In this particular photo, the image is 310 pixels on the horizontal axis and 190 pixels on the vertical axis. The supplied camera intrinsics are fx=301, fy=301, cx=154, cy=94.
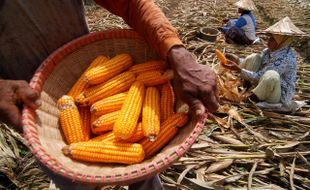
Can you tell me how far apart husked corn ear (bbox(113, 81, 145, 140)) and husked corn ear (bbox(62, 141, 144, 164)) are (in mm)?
110

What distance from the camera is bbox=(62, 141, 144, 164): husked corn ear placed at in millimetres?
1831

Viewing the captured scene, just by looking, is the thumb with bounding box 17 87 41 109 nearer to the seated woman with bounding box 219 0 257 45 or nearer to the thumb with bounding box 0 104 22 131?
the thumb with bounding box 0 104 22 131

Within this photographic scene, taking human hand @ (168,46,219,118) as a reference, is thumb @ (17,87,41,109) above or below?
below

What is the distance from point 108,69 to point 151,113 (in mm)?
505

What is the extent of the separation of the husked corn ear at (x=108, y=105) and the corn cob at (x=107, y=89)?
63 mm

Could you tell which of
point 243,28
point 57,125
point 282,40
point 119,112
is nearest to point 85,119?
point 57,125

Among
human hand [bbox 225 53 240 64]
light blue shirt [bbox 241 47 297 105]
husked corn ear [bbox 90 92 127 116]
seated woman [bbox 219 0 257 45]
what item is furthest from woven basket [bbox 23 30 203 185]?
seated woman [bbox 219 0 257 45]

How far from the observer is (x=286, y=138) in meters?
3.55

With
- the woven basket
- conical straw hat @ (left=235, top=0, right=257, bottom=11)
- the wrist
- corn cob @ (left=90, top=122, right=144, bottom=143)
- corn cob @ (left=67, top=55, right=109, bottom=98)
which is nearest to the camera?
the woven basket

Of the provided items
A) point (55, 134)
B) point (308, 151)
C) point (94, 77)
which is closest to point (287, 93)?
point (308, 151)

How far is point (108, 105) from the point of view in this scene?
2141 millimetres

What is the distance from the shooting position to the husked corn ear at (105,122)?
81.0 inches

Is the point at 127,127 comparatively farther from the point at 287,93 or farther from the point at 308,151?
the point at 287,93

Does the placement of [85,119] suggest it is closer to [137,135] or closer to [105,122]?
[105,122]
